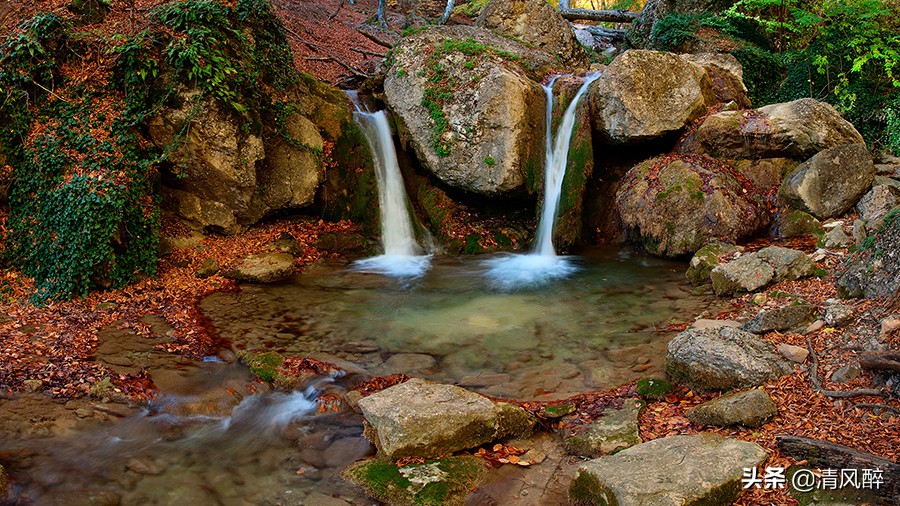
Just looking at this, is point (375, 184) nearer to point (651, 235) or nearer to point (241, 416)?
point (651, 235)

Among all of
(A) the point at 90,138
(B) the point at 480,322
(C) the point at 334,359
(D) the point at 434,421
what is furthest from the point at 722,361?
(A) the point at 90,138

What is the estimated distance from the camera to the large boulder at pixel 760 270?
23.9ft

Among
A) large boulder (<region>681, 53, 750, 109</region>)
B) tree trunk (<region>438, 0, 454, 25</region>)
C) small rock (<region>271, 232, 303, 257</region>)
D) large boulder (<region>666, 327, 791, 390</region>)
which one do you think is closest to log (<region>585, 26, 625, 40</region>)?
tree trunk (<region>438, 0, 454, 25</region>)

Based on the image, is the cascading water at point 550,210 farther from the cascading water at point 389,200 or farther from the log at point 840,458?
the log at point 840,458

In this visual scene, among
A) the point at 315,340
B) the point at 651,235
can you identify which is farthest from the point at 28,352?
the point at 651,235

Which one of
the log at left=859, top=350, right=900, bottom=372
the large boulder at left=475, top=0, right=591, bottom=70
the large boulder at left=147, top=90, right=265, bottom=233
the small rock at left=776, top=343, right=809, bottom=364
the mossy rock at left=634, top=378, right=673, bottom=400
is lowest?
the mossy rock at left=634, top=378, right=673, bottom=400

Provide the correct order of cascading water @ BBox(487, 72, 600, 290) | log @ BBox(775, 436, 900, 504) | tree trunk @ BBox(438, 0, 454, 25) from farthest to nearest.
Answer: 1. tree trunk @ BBox(438, 0, 454, 25)
2. cascading water @ BBox(487, 72, 600, 290)
3. log @ BBox(775, 436, 900, 504)

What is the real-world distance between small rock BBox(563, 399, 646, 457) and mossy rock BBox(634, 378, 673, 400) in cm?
23

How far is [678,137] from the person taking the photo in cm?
1126

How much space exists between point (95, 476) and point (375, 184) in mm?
8116

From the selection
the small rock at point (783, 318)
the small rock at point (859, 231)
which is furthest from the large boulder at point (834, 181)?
the small rock at point (783, 318)

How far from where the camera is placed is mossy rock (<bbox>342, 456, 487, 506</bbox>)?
408 cm

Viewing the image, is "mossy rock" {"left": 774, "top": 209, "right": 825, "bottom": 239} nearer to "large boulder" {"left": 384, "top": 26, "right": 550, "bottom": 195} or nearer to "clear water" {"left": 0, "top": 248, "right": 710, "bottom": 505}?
"clear water" {"left": 0, "top": 248, "right": 710, "bottom": 505}

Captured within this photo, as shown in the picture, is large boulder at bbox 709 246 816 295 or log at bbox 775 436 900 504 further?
large boulder at bbox 709 246 816 295
